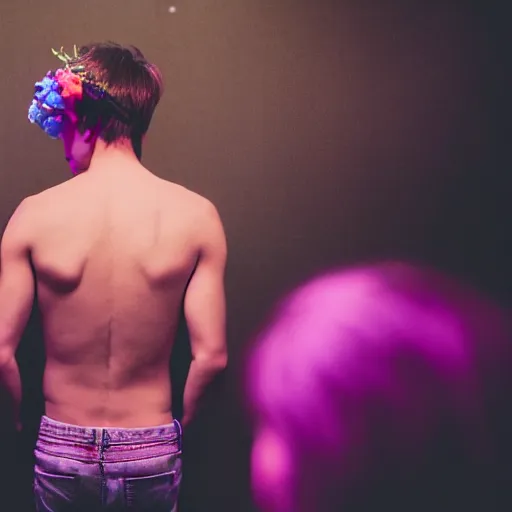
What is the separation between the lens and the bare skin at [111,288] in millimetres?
2369

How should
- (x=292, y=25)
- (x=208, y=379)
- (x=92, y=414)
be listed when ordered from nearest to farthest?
(x=92, y=414) < (x=208, y=379) < (x=292, y=25)

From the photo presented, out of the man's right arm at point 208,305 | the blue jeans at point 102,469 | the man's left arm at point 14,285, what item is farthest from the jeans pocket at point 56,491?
the man's right arm at point 208,305

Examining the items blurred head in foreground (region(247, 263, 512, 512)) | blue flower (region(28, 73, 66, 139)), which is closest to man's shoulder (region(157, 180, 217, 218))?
blue flower (region(28, 73, 66, 139))

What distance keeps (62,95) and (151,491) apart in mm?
1301

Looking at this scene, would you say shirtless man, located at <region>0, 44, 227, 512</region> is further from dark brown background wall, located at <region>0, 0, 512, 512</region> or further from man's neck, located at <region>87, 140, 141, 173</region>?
dark brown background wall, located at <region>0, 0, 512, 512</region>

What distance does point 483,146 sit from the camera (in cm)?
290

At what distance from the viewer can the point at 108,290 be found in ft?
7.78

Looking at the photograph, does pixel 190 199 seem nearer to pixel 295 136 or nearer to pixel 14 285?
pixel 295 136

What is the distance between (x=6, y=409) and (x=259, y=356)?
0.95m

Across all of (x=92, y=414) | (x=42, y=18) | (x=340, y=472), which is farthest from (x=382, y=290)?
(x=42, y=18)

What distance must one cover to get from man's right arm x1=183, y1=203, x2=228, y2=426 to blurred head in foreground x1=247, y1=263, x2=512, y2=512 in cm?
31

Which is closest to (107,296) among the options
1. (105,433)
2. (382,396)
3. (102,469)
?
(105,433)

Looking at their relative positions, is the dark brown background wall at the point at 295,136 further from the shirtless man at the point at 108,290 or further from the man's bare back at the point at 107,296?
the man's bare back at the point at 107,296

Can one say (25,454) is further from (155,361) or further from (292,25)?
(292,25)
